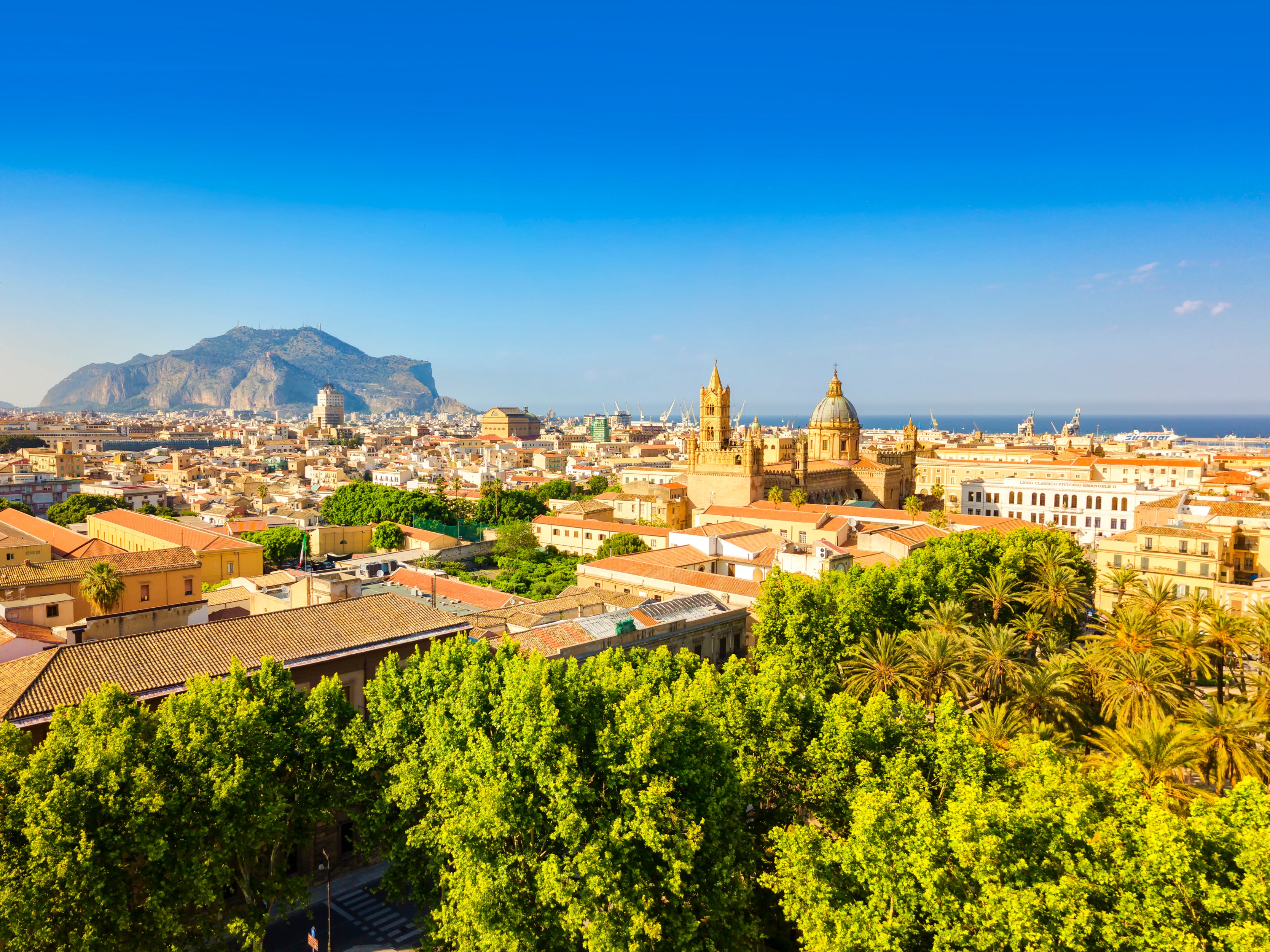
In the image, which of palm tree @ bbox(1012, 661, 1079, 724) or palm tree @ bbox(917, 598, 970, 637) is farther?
palm tree @ bbox(917, 598, 970, 637)

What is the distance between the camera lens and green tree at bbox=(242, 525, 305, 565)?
237 feet

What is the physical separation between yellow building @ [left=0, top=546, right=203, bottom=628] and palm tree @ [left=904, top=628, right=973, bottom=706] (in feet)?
105

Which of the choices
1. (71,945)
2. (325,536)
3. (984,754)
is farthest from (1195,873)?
(325,536)

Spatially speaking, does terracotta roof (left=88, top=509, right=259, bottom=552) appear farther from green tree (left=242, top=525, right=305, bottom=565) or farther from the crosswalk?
the crosswalk

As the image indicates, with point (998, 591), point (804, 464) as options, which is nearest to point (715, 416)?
point (804, 464)

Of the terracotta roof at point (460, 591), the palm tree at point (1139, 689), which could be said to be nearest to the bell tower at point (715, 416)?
the terracotta roof at point (460, 591)

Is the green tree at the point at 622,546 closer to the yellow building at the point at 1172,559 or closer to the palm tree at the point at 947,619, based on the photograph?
the palm tree at the point at 947,619

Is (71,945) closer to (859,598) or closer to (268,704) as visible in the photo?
(268,704)

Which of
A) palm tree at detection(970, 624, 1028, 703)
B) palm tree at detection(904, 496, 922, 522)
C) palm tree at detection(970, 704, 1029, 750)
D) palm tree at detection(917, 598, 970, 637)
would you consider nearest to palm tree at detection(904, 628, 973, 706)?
palm tree at detection(970, 624, 1028, 703)

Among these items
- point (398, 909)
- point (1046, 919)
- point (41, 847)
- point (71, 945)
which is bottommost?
point (398, 909)

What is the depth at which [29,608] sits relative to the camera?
29.3 metres

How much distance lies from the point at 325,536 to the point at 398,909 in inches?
2504

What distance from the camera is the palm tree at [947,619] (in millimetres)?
32438

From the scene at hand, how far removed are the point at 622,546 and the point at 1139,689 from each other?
42.5 meters
